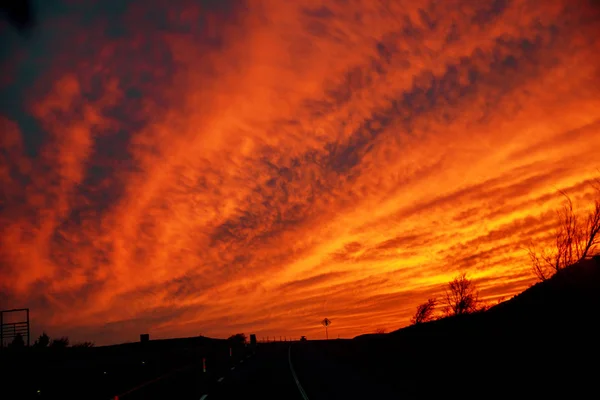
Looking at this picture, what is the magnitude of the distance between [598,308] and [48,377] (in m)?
22.2

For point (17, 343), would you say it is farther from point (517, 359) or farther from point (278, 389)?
point (517, 359)

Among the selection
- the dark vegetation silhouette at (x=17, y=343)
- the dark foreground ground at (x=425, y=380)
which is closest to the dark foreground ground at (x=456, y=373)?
the dark foreground ground at (x=425, y=380)

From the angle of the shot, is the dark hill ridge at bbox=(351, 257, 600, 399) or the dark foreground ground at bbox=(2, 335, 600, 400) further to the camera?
the dark foreground ground at bbox=(2, 335, 600, 400)

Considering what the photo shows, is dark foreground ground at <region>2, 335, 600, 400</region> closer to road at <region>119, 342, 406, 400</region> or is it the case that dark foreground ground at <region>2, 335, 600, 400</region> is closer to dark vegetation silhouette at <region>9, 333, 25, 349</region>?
road at <region>119, 342, 406, 400</region>

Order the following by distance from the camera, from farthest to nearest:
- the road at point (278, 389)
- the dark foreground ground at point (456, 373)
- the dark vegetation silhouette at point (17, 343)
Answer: the dark vegetation silhouette at point (17, 343) → the road at point (278, 389) → the dark foreground ground at point (456, 373)

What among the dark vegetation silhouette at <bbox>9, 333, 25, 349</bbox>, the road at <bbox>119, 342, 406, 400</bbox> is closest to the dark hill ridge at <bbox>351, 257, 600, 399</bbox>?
the road at <bbox>119, 342, 406, 400</bbox>

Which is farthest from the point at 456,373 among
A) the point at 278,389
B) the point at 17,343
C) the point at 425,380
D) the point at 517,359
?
the point at 17,343

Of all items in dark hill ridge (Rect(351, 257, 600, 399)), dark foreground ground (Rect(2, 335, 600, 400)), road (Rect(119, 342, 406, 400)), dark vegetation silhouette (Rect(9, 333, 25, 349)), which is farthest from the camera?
dark vegetation silhouette (Rect(9, 333, 25, 349))

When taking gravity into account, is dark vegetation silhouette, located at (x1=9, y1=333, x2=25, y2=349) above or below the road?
above

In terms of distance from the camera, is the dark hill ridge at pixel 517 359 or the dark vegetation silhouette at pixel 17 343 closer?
the dark hill ridge at pixel 517 359

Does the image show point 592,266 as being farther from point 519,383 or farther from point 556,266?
point 519,383

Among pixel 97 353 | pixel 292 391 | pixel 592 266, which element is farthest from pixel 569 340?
pixel 97 353

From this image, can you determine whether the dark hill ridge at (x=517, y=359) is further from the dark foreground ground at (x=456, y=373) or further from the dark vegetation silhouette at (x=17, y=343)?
the dark vegetation silhouette at (x=17, y=343)

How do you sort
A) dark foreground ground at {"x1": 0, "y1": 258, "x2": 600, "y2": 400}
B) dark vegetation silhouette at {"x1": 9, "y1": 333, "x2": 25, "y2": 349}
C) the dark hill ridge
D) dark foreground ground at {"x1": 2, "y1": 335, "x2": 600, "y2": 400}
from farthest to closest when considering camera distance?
dark vegetation silhouette at {"x1": 9, "y1": 333, "x2": 25, "y2": 349} → dark foreground ground at {"x1": 0, "y1": 258, "x2": 600, "y2": 400} → dark foreground ground at {"x1": 2, "y1": 335, "x2": 600, "y2": 400} → the dark hill ridge
